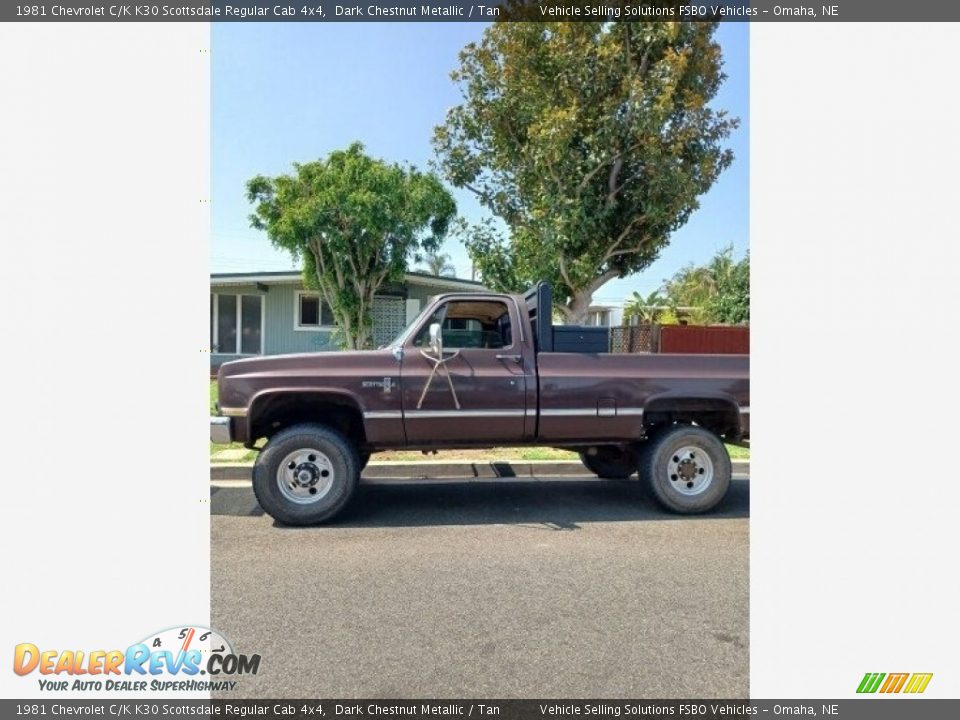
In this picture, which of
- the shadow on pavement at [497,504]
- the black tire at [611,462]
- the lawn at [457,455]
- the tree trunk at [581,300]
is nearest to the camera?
the shadow on pavement at [497,504]

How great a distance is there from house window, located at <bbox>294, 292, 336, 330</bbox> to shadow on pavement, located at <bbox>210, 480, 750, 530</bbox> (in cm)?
1006

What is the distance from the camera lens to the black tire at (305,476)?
4.67 m

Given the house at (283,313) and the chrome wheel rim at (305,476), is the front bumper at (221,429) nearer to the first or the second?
the chrome wheel rim at (305,476)

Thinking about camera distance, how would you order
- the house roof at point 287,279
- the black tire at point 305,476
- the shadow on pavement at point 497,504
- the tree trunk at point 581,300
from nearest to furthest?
the black tire at point 305,476 → the shadow on pavement at point 497,504 → the tree trunk at point 581,300 → the house roof at point 287,279

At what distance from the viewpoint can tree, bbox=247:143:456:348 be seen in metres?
11.9

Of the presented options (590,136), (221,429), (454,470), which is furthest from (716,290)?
(221,429)

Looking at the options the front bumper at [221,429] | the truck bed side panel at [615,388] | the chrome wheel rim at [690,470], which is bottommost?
the chrome wheel rim at [690,470]

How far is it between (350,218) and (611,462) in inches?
323

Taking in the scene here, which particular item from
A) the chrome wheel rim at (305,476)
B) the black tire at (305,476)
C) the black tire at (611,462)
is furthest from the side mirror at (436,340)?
the black tire at (611,462)

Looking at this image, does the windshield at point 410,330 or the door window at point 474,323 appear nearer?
the windshield at point 410,330

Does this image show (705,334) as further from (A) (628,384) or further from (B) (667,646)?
(B) (667,646)

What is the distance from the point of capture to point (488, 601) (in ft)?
10.7
